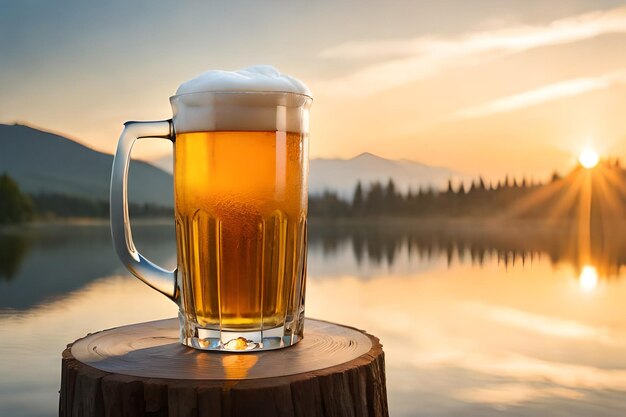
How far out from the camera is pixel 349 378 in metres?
1.37

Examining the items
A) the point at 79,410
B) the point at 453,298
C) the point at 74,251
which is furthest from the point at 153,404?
the point at 74,251

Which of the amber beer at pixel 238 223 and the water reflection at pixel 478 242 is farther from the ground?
→ the amber beer at pixel 238 223

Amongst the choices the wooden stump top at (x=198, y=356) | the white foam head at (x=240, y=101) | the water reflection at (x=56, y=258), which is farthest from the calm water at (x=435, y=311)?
the white foam head at (x=240, y=101)

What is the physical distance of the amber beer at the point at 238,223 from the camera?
1.43 meters

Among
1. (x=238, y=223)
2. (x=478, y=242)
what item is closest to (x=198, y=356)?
(x=238, y=223)

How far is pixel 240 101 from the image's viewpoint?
141 cm

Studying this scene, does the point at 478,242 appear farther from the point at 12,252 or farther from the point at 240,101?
the point at 240,101

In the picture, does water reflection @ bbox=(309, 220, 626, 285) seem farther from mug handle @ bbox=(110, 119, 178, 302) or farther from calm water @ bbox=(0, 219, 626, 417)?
mug handle @ bbox=(110, 119, 178, 302)

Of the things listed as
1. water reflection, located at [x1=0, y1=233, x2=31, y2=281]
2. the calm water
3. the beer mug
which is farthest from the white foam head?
water reflection, located at [x1=0, y1=233, x2=31, y2=281]

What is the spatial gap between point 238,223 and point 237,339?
0.24 metres

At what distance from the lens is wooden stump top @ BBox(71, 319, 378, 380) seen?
1.34 meters

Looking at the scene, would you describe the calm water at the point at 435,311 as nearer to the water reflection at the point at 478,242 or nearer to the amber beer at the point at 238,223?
the water reflection at the point at 478,242

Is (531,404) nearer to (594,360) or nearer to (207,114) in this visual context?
(594,360)

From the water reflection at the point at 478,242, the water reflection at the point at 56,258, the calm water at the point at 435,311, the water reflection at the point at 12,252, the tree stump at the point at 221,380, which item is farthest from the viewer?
the water reflection at the point at 478,242
